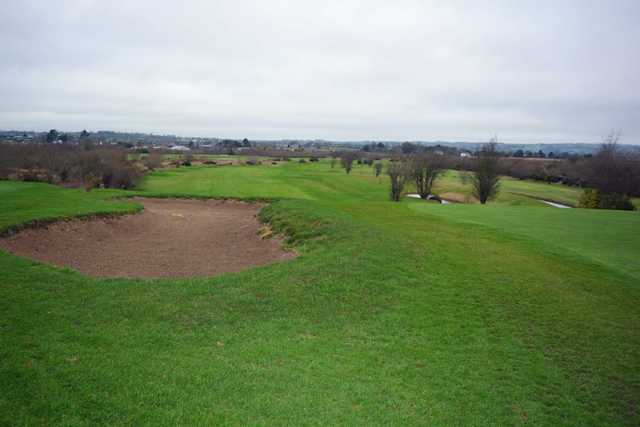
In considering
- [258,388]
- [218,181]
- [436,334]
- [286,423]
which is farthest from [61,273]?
[218,181]

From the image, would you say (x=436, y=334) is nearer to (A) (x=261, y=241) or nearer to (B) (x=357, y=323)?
(B) (x=357, y=323)

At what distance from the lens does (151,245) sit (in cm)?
1653

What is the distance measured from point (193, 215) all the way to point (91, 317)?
16.1 meters

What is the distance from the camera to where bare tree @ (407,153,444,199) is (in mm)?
61500

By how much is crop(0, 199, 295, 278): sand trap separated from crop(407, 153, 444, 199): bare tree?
43.9 meters

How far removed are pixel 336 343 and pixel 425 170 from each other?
5847cm

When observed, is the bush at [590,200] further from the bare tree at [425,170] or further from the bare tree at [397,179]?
the bare tree at [425,170]

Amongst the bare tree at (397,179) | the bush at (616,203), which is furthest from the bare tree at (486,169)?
the bush at (616,203)

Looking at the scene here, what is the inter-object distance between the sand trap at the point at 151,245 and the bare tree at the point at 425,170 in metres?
43.9

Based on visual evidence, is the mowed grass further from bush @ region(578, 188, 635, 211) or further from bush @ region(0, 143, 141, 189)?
bush @ region(0, 143, 141, 189)

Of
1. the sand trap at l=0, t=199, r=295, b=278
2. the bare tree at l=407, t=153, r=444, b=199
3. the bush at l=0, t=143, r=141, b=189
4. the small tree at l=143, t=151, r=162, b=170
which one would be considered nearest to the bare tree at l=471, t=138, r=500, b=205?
the bare tree at l=407, t=153, r=444, b=199

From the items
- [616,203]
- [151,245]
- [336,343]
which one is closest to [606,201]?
[616,203]

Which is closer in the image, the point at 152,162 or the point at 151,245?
the point at 151,245

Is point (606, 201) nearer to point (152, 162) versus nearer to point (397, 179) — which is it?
point (397, 179)
